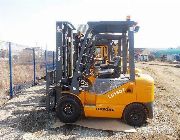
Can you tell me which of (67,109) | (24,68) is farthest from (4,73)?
(67,109)

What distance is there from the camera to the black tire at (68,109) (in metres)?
8.55

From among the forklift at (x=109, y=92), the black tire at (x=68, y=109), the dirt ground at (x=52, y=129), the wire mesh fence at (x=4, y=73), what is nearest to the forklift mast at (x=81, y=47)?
the forklift at (x=109, y=92)

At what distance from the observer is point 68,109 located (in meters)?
8.63

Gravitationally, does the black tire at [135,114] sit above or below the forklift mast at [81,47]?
below

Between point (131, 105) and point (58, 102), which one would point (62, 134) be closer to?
point (58, 102)

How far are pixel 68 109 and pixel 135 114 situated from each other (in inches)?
70.1

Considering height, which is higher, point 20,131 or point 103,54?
point 103,54

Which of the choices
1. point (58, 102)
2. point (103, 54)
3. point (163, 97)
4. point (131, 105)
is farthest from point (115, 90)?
point (103, 54)

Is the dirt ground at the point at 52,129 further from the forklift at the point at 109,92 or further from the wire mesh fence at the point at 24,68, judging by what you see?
the wire mesh fence at the point at 24,68

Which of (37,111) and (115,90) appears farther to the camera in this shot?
(37,111)

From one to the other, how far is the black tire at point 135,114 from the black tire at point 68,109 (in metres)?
1.25

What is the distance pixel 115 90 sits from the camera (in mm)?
8500

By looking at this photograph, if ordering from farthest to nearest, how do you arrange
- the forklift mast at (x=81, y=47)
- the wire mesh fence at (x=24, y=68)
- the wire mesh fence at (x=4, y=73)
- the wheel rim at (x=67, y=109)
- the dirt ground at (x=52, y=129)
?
the wire mesh fence at (x=24, y=68) < the wire mesh fence at (x=4, y=73) < the wheel rim at (x=67, y=109) < the forklift mast at (x=81, y=47) < the dirt ground at (x=52, y=129)

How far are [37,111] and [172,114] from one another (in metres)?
4.23
